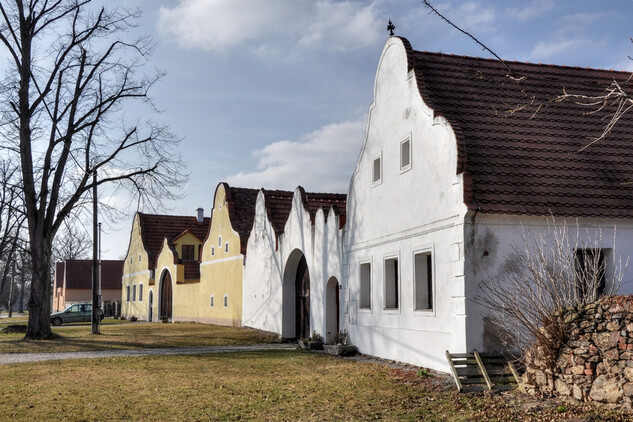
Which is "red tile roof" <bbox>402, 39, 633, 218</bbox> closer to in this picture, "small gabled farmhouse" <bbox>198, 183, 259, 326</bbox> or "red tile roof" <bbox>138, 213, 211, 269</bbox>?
"small gabled farmhouse" <bbox>198, 183, 259, 326</bbox>

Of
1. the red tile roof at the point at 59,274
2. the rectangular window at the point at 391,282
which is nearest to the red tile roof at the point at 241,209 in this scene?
the rectangular window at the point at 391,282

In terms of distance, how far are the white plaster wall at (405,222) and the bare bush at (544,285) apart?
79 centimetres

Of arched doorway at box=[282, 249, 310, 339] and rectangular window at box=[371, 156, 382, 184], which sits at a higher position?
rectangular window at box=[371, 156, 382, 184]

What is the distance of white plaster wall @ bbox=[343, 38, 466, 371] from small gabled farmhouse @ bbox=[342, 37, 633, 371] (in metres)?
0.04

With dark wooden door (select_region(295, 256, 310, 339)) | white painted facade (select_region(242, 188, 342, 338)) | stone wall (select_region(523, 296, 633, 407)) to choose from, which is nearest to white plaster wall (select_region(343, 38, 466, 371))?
white painted facade (select_region(242, 188, 342, 338))

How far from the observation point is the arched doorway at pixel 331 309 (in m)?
21.2

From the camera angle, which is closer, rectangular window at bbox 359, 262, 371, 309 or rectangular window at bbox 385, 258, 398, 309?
rectangular window at bbox 385, 258, 398, 309

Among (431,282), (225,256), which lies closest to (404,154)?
(431,282)

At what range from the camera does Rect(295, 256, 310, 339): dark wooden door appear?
2423 cm

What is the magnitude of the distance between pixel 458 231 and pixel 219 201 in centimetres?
2459

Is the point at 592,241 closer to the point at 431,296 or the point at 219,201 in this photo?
the point at 431,296

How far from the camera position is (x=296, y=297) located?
82.9ft

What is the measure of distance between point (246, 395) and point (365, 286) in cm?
762

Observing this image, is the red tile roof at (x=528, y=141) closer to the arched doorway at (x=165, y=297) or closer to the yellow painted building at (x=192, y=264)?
the yellow painted building at (x=192, y=264)
